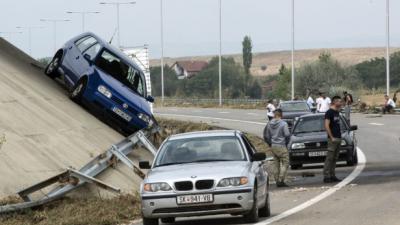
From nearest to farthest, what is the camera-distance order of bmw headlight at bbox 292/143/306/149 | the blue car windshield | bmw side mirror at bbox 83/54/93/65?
bmw headlight at bbox 292/143/306/149, bmw side mirror at bbox 83/54/93/65, the blue car windshield

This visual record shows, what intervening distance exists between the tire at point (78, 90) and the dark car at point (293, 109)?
44.6 feet

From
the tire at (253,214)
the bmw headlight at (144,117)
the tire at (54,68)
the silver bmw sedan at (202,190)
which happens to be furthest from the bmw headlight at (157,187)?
the tire at (54,68)

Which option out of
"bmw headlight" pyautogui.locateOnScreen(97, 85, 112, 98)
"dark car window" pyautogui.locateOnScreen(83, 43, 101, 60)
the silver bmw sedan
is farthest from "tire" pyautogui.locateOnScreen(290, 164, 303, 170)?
the silver bmw sedan

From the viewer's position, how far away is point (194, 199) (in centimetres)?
1195

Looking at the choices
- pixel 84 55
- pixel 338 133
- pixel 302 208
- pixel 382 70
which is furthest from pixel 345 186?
pixel 382 70

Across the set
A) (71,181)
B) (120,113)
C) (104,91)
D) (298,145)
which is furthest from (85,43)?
(71,181)

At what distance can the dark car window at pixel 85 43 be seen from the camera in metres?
29.2

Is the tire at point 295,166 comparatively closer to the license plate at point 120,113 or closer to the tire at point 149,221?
the license plate at point 120,113

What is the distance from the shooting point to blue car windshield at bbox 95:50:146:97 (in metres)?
28.5

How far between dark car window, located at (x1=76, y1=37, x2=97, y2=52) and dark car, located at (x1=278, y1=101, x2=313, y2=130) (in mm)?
11922

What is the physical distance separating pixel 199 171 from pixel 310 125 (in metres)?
13.1

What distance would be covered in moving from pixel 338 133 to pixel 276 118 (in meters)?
1.32

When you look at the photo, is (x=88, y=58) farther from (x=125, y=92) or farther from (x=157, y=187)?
(x=157, y=187)

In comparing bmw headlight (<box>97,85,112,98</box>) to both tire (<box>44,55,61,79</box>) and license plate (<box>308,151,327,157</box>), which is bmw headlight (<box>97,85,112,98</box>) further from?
license plate (<box>308,151,327,157</box>)
